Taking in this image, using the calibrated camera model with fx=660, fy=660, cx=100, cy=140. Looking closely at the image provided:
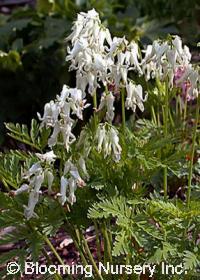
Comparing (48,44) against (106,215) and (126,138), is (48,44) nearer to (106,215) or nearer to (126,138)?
(126,138)

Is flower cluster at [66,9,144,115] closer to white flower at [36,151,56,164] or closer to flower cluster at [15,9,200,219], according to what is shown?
flower cluster at [15,9,200,219]

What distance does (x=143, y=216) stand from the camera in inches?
89.0

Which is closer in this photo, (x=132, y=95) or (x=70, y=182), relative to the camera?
(x=70, y=182)

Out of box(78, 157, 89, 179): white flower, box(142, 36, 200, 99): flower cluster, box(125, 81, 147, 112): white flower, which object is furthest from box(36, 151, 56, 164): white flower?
box(142, 36, 200, 99): flower cluster

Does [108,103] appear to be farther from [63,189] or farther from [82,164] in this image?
[63,189]

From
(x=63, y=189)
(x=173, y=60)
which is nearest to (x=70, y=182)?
(x=63, y=189)

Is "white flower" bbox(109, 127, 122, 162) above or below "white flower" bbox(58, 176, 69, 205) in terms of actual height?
above

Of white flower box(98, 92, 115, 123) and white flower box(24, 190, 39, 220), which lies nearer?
white flower box(24, 190, 39, 220)

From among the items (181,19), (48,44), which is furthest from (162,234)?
(181,19)

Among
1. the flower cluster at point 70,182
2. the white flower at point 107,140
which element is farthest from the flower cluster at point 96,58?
the flower cluster at point 70,182

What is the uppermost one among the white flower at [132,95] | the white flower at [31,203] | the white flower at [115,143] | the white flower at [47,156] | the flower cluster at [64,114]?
the white flower at [132,95]

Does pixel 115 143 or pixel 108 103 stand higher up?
pixel 108 103

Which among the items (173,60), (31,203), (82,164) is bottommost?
(31,203)

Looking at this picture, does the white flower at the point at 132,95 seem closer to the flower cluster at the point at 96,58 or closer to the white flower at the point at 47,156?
the flower cluster at the point at 96,58
